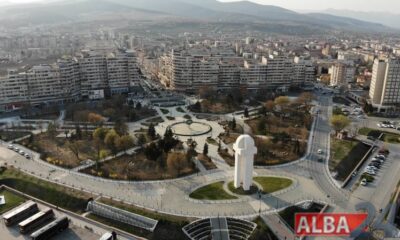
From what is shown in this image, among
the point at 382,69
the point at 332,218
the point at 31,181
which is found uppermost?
the point at 382,69

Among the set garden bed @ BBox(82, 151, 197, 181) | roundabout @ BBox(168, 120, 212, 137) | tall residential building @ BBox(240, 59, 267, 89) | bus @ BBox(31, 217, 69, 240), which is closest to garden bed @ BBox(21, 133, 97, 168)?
garden bed @ BBox(82, 151, 197, 181)

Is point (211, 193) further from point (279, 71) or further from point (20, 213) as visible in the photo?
point (279, 71)

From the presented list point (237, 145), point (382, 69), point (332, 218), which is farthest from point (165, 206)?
point (382, 69)

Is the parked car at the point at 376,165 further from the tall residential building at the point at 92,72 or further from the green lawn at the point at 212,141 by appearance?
the tall residential building at the point at 92,72

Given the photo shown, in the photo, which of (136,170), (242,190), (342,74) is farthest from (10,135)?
(342,74)

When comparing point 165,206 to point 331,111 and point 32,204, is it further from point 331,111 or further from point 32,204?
point 331,111

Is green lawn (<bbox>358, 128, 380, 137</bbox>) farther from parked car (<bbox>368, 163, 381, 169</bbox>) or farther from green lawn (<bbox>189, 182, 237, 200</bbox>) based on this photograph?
green lawn (<bbox>189, 182, 237, 200</bbox>)
